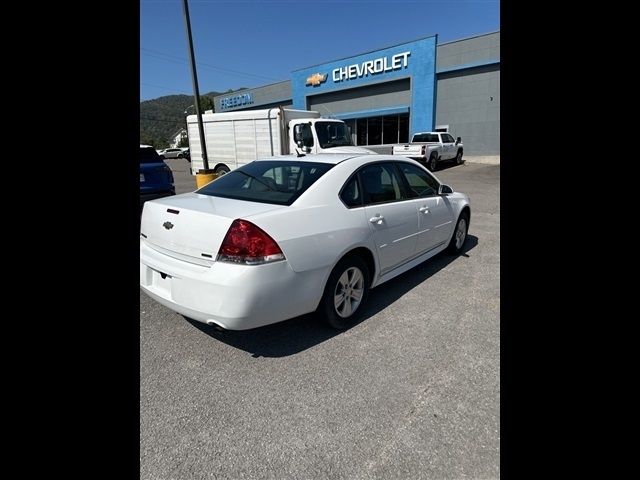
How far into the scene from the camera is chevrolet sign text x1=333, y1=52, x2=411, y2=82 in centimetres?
2458

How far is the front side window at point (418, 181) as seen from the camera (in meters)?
4.32

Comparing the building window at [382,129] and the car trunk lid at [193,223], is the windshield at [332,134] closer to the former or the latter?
the car trunk lid at [193,223]

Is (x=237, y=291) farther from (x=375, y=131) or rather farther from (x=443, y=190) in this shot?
(x=375, y=131)

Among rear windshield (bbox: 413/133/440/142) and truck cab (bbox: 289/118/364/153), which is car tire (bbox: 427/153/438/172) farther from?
truck cab (bbox: 289/118/364/153)

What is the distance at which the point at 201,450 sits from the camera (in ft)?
6.82

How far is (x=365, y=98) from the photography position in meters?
27.6

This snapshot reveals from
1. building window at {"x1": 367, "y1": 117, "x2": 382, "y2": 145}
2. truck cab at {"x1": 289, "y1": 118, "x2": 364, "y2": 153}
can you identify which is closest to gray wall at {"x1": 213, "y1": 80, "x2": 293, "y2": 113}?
building window at {"x1": 367, "y1": 117, "x2": 382, "y2": 145}

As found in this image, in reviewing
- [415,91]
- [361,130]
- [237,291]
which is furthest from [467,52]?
[237,291]

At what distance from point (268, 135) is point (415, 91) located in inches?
580

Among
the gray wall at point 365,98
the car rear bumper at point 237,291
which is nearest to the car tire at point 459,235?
the car rear bumper at point 237,291
